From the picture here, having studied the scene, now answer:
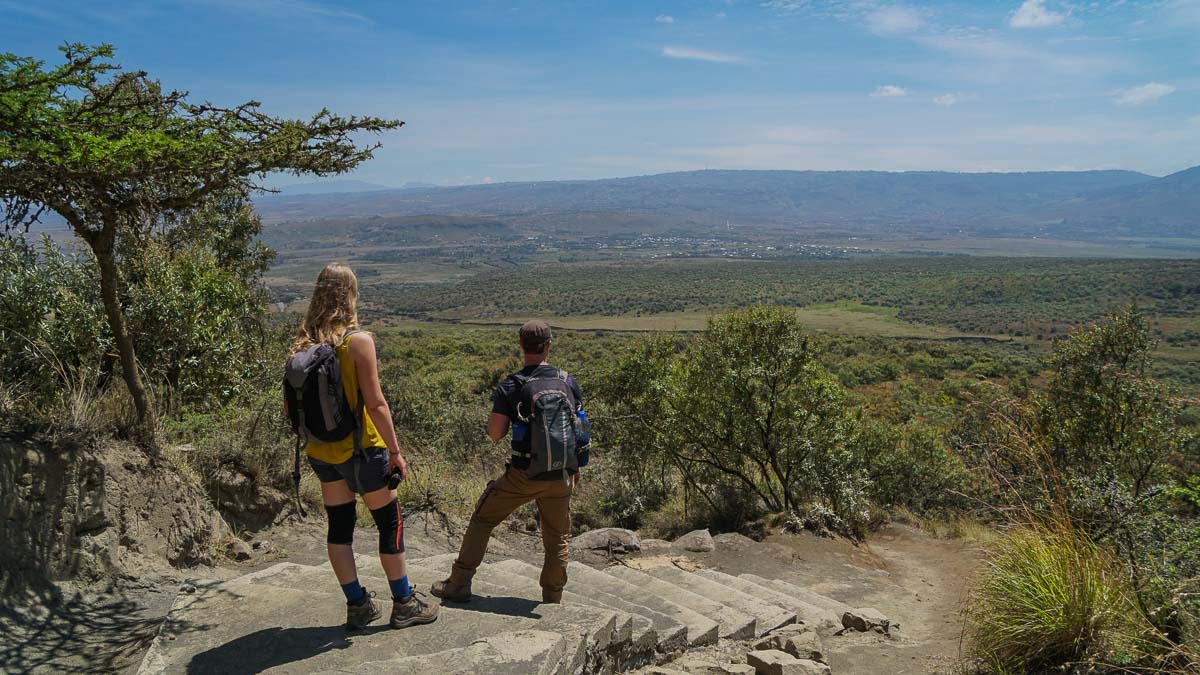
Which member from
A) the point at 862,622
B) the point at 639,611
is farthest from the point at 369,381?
the point at 862,622

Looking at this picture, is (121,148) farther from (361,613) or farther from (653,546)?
(653,546)

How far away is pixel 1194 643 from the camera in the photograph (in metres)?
3.72

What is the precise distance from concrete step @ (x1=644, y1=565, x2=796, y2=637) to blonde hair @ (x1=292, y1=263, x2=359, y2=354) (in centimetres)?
421

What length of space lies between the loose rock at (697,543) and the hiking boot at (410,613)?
22.2ft

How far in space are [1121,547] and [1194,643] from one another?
97 cm

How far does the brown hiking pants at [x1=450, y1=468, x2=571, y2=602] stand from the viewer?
172 inches

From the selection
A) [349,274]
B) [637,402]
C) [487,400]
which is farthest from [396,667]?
[487,400]

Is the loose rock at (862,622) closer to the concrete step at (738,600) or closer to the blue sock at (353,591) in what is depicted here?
the concrete step at (738,600)

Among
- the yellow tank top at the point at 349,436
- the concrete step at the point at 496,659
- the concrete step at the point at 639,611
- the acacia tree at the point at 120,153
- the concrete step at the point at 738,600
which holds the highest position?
the acacia tree at the point at 120,153

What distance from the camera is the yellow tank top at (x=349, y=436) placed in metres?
3.63

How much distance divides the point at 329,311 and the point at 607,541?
21.1ft

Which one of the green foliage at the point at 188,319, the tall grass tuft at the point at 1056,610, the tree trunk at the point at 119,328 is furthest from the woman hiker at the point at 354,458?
A: the green foliage at the point at 188,319

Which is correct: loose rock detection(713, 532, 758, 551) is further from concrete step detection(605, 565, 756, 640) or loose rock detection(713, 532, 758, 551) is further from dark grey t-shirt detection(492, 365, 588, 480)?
dark grey t-shirt detection(492, 365, 588, 480)

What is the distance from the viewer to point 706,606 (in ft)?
19.7
